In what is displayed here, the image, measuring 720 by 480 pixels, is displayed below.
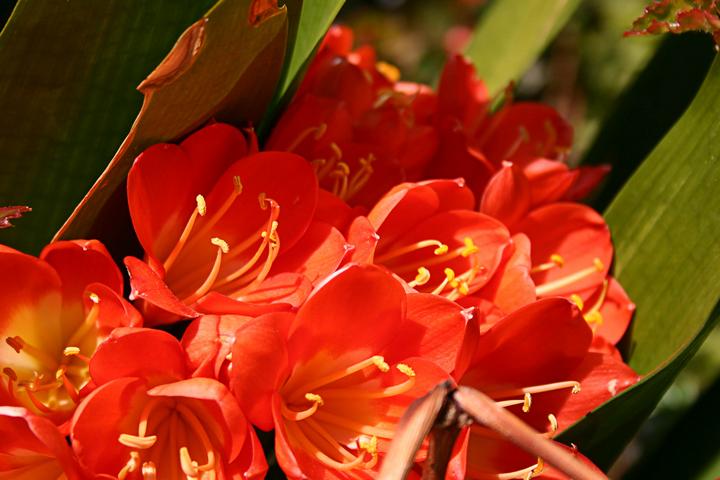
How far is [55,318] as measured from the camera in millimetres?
486

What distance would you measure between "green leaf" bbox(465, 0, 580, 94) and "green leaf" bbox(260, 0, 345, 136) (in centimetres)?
29

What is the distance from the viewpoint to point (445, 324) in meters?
0.48

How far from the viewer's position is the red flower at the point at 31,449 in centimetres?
41

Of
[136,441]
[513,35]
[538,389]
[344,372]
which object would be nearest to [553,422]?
[538,389]

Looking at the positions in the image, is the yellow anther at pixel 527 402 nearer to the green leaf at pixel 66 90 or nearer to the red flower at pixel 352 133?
the red flower at pixel 352 133

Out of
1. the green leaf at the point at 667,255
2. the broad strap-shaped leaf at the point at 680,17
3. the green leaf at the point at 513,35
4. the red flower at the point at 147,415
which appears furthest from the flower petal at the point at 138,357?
the green leaf at the point at 513,35

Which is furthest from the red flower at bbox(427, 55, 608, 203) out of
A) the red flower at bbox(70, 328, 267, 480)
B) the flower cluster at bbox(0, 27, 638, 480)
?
the red flower at bbox(70, 328, 267, 480)

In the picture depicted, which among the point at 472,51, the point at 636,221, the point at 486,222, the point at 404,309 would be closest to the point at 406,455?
the point at 404,309

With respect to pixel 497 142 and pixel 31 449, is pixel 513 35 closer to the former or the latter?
pixel 497 142

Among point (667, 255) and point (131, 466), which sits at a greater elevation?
point (667, 255)

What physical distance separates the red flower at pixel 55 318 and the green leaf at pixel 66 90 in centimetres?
6

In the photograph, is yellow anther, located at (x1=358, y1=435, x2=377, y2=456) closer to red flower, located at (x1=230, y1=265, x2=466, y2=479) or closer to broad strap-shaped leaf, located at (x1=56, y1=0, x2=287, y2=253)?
red flower, located at (x1=230, y1=265, x2=466, y2=479)

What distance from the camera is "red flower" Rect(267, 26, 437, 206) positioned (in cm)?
56

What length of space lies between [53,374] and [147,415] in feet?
0.22
